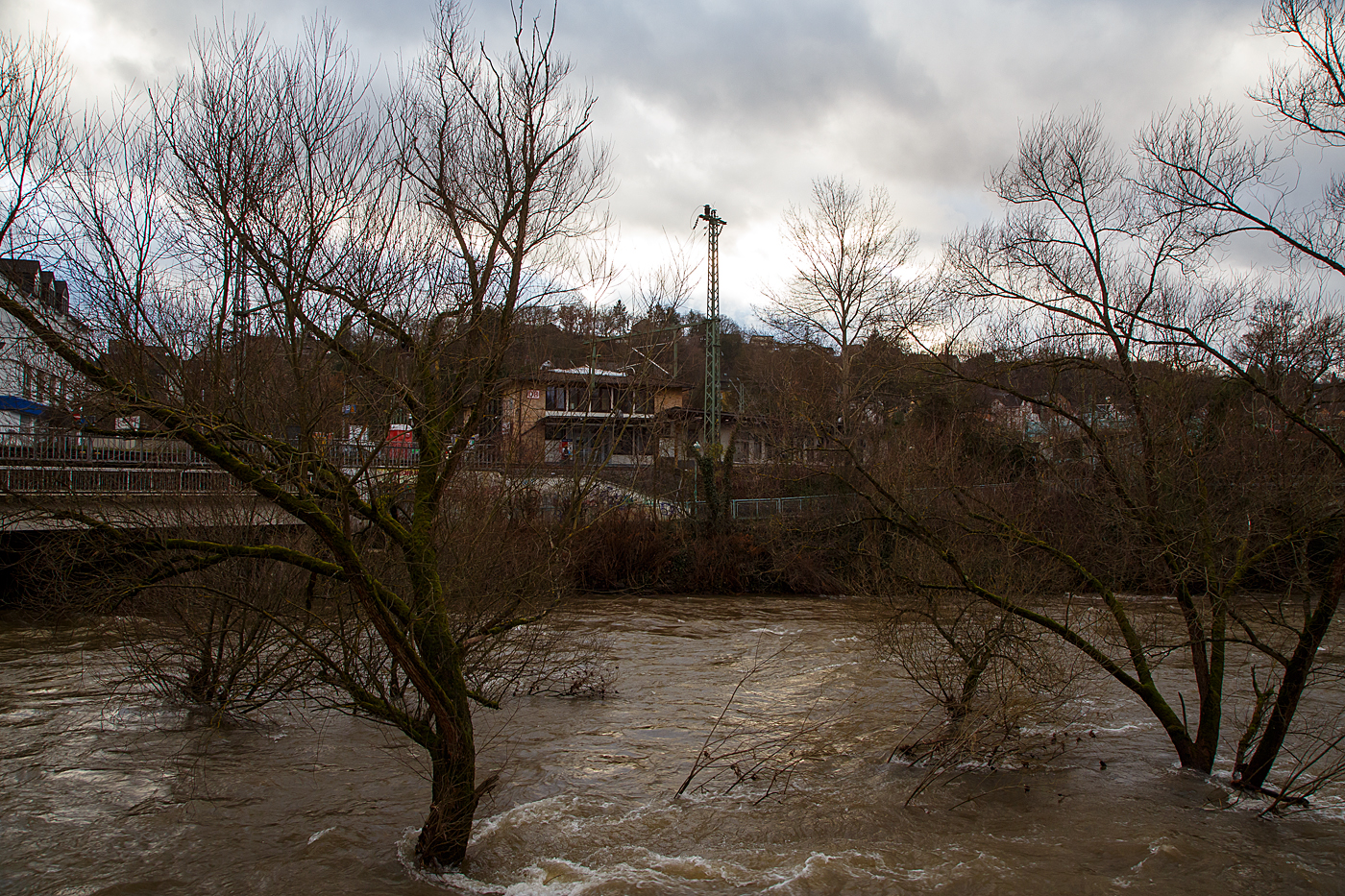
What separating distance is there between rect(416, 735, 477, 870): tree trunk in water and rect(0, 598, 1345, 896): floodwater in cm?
19

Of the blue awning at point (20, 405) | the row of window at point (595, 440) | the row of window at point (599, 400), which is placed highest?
the row of window at point (599, 400)

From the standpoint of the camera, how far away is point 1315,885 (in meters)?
7.48

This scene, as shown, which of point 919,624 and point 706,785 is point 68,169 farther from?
point 919,624

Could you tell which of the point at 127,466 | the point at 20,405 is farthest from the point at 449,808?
the point at 127,466

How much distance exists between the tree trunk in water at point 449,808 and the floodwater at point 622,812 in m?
0.19

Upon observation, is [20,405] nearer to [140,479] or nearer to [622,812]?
[140,479]

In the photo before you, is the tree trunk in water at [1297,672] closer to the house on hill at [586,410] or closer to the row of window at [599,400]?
the house on hill at [586,410]

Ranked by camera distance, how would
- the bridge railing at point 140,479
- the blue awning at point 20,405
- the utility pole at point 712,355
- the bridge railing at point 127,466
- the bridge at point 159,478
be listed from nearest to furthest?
the blue awning at point 20,405
the bridge at point 159,478
the bridge railing at point 127,466
the bridge railing at point 140,479
the utility pole at point 712,355

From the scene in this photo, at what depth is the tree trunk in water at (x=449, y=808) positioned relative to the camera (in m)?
6.61

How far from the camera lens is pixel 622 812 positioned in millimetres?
9039

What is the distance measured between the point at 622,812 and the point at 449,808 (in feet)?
8.97

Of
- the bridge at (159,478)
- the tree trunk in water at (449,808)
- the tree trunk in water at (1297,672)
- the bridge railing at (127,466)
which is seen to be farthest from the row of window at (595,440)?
the tree trunk in water at (1297,672)

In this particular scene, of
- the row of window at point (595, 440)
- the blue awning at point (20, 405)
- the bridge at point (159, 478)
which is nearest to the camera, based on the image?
Answer: the blue awning at point (20, 405)

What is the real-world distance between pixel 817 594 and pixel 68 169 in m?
24.0
